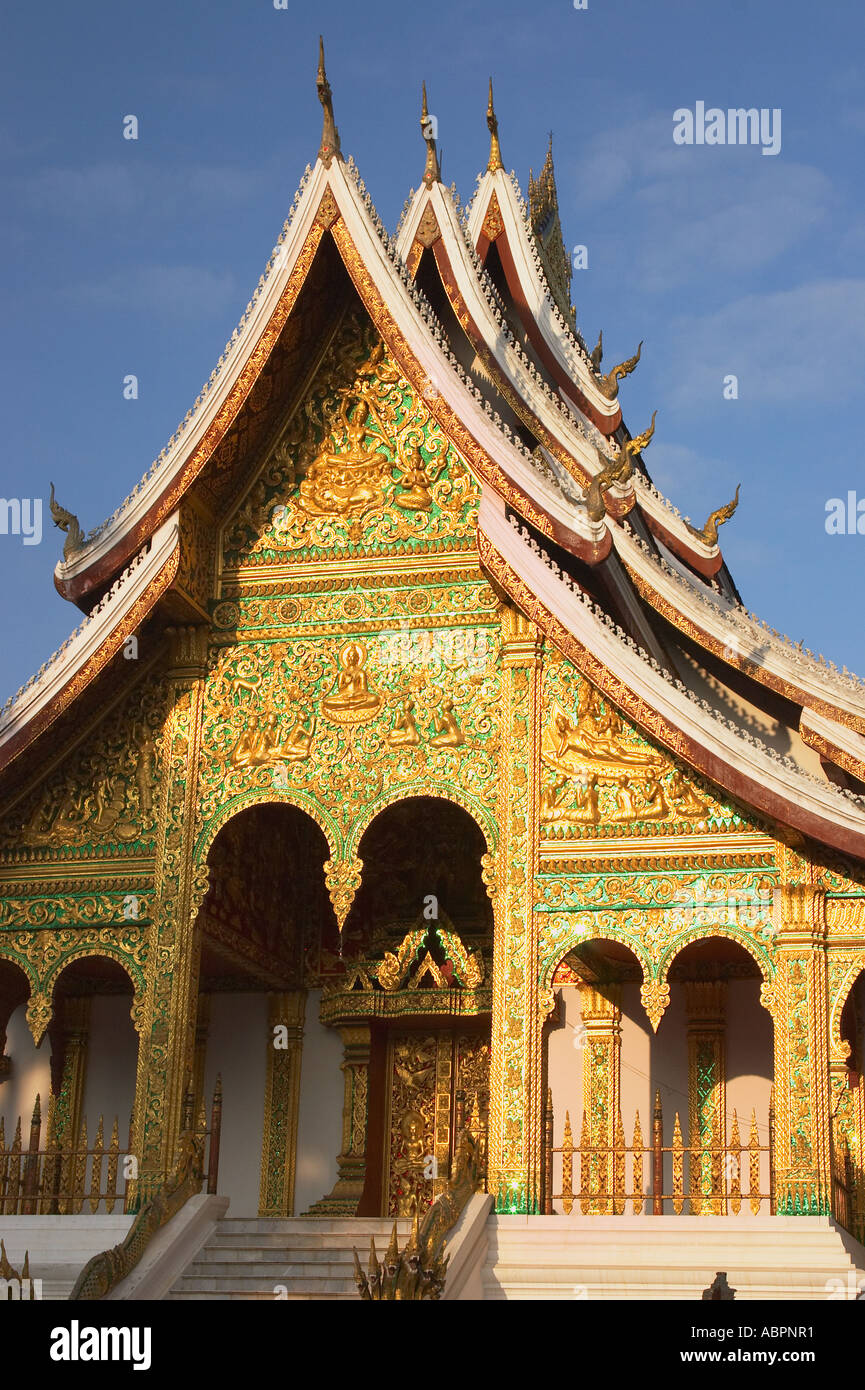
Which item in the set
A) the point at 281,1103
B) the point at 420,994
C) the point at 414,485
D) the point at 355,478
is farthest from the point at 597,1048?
the point at 355,478

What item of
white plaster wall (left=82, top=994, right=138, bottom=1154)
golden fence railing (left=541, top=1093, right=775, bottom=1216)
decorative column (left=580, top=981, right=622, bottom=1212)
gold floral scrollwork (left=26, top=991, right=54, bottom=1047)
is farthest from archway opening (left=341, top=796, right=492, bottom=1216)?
gold floral scrollwork (left=26, top=991, right=54, bottom=1047)

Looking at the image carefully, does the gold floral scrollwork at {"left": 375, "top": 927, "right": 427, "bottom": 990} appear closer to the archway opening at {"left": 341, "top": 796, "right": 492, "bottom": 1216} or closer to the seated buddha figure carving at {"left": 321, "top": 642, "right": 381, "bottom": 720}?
the archway opening at {"left": 341, "top": 796, "right": 492, "bottom": 1216}

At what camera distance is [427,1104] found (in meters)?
15.1

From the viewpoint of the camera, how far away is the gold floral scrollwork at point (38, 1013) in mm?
13109

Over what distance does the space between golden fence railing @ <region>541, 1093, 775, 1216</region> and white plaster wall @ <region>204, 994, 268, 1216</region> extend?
2.49 m

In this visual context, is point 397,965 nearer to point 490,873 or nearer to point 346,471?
point 490,873

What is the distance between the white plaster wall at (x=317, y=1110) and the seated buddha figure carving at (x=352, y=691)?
9.67 ft

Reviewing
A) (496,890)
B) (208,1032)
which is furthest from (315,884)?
(496,890)

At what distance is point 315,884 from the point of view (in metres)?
15.8

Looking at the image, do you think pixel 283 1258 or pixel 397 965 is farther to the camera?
pixel 397 965

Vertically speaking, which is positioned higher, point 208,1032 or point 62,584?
point 62,584

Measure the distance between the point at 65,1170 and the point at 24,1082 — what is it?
56.6 inches
